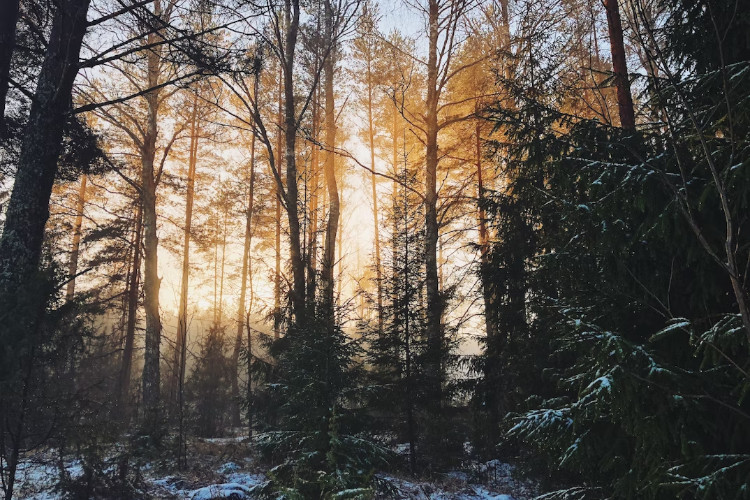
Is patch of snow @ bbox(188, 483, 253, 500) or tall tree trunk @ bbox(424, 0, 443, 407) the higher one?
tall tree trunk @ bbox(424, 0, 443, 407)

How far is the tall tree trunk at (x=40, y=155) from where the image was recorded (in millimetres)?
4723

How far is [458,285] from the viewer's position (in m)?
9.59

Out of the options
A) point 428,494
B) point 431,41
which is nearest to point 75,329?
point 428,494

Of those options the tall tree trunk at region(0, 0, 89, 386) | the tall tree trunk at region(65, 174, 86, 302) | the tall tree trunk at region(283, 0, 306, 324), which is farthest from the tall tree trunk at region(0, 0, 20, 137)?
the tall tree trunk at region(65, 174, 86, 302)

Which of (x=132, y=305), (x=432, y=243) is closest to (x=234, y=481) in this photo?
(x=432, y=243)

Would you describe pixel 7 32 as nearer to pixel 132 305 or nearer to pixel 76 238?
pixel 132 305

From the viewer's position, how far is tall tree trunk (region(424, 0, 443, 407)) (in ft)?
28.2

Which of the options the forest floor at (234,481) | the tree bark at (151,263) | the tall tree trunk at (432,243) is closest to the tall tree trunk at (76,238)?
the tree bark at (151,263)

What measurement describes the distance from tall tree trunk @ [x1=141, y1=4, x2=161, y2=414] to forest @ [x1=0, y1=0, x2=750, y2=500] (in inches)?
3.1

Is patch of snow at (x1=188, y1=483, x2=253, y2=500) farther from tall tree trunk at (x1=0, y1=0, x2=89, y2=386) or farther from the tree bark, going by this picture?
the tree bark

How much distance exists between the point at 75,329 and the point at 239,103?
54.4ft

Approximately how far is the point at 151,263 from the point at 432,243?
333 inches

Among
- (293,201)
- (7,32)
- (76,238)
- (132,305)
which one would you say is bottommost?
(132,305)

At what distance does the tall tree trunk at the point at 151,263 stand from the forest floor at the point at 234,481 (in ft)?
8.71
